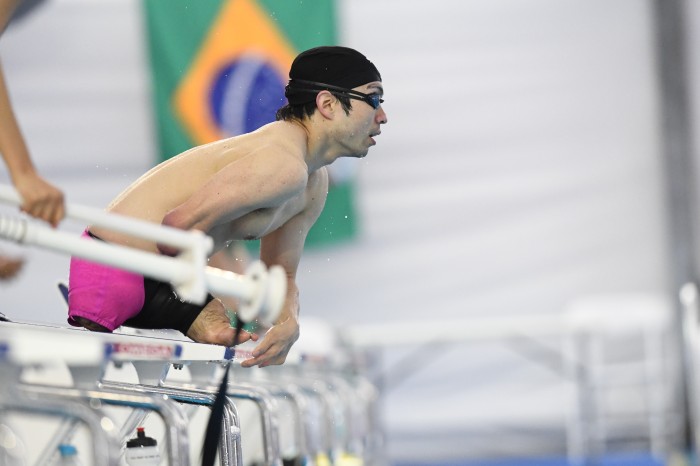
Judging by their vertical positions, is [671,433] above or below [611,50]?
below

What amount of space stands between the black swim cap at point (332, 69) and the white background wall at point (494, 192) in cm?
495

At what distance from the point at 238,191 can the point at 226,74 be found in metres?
4.89

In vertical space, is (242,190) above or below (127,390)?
above

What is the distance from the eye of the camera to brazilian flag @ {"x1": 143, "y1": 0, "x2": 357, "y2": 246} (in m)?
6.42

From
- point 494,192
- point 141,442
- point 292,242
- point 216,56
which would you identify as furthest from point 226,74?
point 141,442

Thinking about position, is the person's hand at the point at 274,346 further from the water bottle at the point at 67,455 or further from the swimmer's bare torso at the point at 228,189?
the water bottle at the point at 67,455

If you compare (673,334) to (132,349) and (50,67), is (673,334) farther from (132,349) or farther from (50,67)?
(132,349)

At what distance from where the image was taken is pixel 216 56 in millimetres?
6566

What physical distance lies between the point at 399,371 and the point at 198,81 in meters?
1.99

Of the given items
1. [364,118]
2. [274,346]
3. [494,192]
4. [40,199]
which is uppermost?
[494,192]

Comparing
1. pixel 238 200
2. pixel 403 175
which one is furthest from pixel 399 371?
pixel 238 200

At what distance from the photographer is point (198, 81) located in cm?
664

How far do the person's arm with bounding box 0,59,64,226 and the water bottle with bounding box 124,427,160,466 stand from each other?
62 centimetres

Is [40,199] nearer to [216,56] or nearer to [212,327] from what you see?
[212,327]
